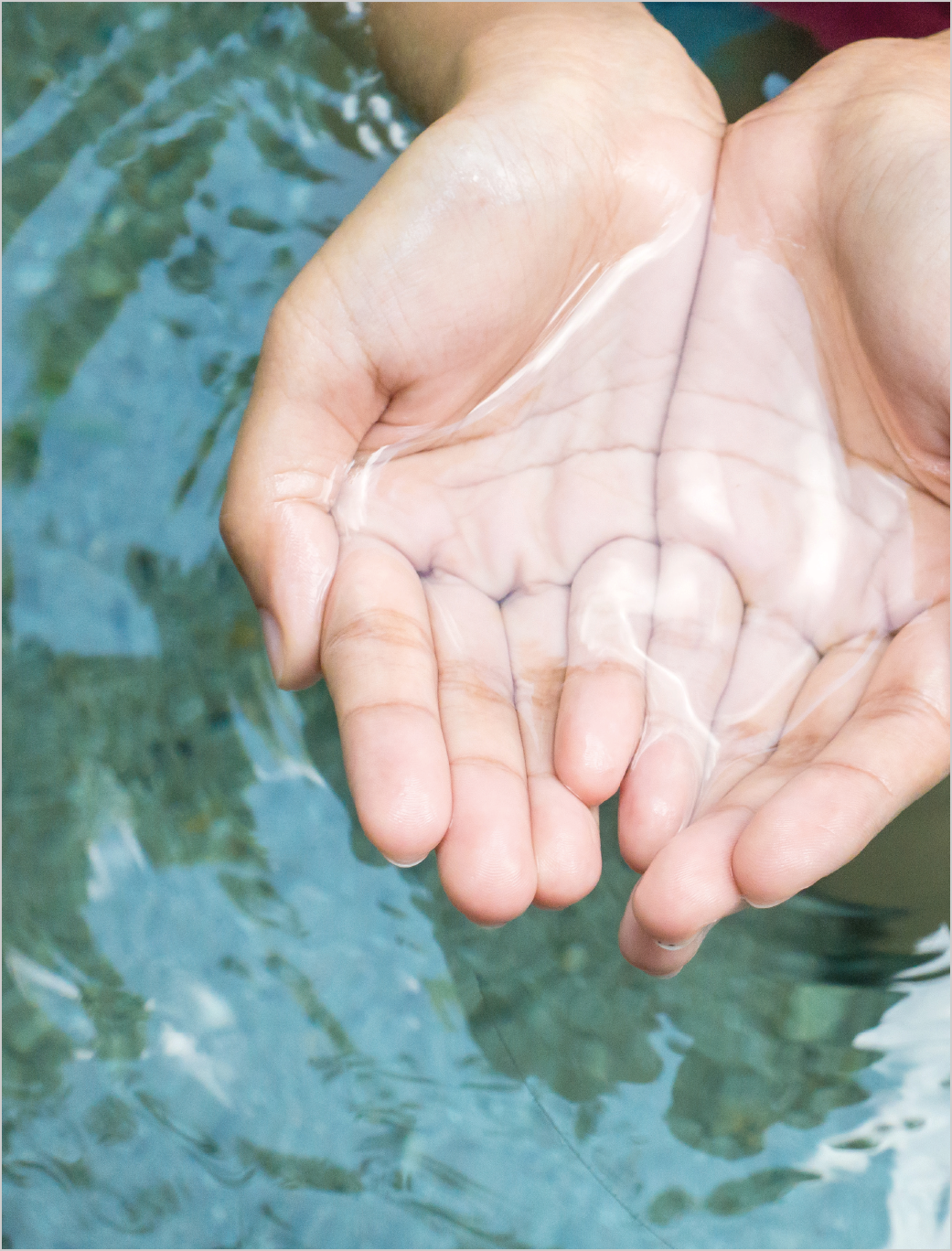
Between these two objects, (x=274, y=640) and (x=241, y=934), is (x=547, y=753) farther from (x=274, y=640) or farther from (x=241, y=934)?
(x=241, y=934)

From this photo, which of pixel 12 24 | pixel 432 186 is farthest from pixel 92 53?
pixel 432 186

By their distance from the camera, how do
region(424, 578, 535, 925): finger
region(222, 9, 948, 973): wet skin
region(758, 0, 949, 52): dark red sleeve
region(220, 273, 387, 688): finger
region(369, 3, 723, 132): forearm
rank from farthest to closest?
region(758, 0, 949, 52): dark red sleeve → region(369, 3, 723, 132): forearm → region(220, 273, 387, 688): finger → region(222, 9, 948, 973): wet skin → region(424, 578, 535, 925): finger

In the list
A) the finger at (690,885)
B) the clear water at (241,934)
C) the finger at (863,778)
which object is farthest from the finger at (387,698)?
the clear water at (241,934)

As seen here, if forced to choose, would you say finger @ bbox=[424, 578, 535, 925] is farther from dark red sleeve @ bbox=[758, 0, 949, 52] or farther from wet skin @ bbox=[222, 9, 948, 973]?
dark red sleeve @ bbox=[758, 0, 949, 52]

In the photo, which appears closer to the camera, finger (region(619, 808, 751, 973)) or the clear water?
finger (region(619, 808, 751, 973))

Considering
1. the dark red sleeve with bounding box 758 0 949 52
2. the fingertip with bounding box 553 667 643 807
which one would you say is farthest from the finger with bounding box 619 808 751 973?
the dark red sleeve with bounding box 758 0 949 52

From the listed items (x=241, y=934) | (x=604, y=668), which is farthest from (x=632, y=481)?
(x=241, y=934)

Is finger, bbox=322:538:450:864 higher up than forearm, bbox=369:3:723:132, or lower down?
lower down
